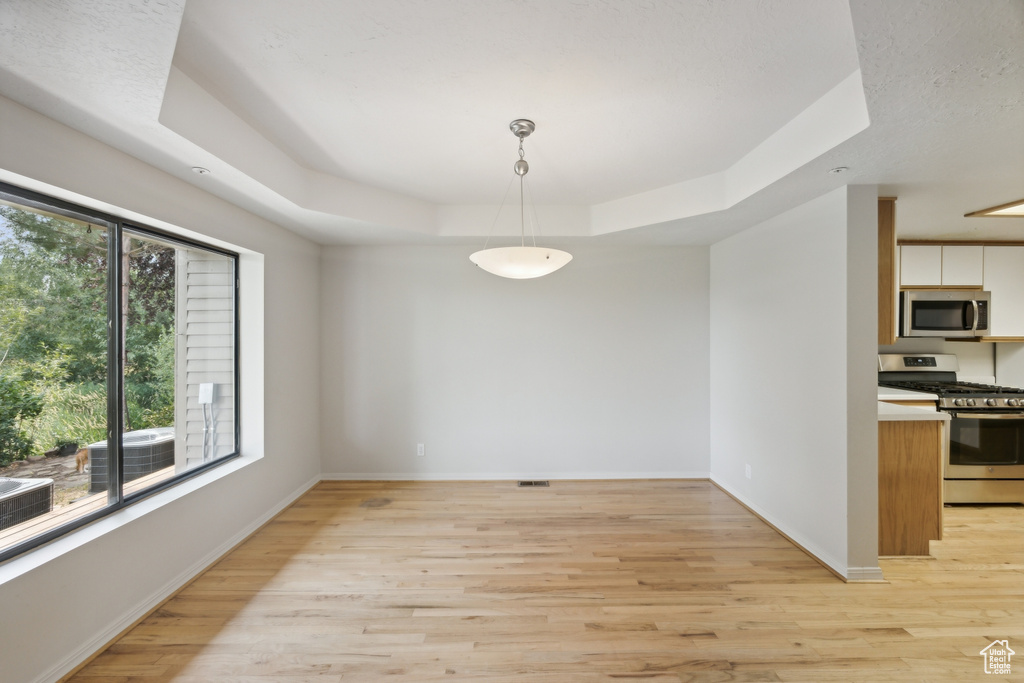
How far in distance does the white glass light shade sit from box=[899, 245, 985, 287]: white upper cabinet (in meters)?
3.63

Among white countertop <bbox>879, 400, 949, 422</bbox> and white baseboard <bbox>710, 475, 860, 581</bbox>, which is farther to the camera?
white countertop <bbox>879, 400, 949, 422</bbox>

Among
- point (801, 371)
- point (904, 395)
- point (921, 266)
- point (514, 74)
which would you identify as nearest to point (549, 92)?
point (514, 74)

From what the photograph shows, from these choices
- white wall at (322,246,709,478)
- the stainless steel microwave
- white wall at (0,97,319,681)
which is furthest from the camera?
white wall at (322,246,709,478)

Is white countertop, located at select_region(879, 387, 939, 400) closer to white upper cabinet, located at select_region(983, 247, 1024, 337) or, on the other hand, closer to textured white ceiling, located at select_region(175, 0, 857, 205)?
white upper cabinet, located at select_region(983, 247, 1024, 337)

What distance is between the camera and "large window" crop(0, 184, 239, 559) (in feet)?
5.96

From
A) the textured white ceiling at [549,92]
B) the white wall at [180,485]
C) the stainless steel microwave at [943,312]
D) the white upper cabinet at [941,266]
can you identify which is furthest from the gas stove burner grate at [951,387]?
the white wall at [180,485]

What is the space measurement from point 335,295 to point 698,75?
11.9 ft

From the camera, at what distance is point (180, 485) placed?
8.75 feet

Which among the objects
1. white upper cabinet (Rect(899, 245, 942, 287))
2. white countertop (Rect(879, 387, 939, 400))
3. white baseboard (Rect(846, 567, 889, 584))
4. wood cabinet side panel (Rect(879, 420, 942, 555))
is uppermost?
white upper cabinet (Rect(899, 245, 942, 287))

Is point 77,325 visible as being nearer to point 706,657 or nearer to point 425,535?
point 425,535

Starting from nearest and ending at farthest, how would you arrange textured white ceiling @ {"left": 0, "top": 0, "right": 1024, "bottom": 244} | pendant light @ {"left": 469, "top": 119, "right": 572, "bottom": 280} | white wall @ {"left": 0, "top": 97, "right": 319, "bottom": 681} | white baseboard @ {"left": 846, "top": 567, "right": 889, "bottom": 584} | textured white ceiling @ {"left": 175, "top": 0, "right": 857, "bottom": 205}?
textured white ceiling @ {"left": 0, "top": 0, "right": 1024, "bottom": 244} → textured white ceiling @ {"left": 175, "top": 0, "right": 857, "bottom": 205} → white wall @ {"left": 0, "top": 97, "right": 319, "bottom": 681} → pendant light @ {"left": 469, "top": 119, "right": 572, "bottom": 280} → white baseboard @ {"left": 846, "top": 567, "right": 889, "bottom": 584}

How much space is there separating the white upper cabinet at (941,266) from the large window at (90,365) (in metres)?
5.87

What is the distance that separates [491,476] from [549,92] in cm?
347

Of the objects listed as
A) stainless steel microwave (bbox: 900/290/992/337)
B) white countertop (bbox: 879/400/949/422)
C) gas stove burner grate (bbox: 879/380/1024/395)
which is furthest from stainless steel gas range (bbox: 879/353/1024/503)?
white countertop (bbox: 879/400/949/422)
